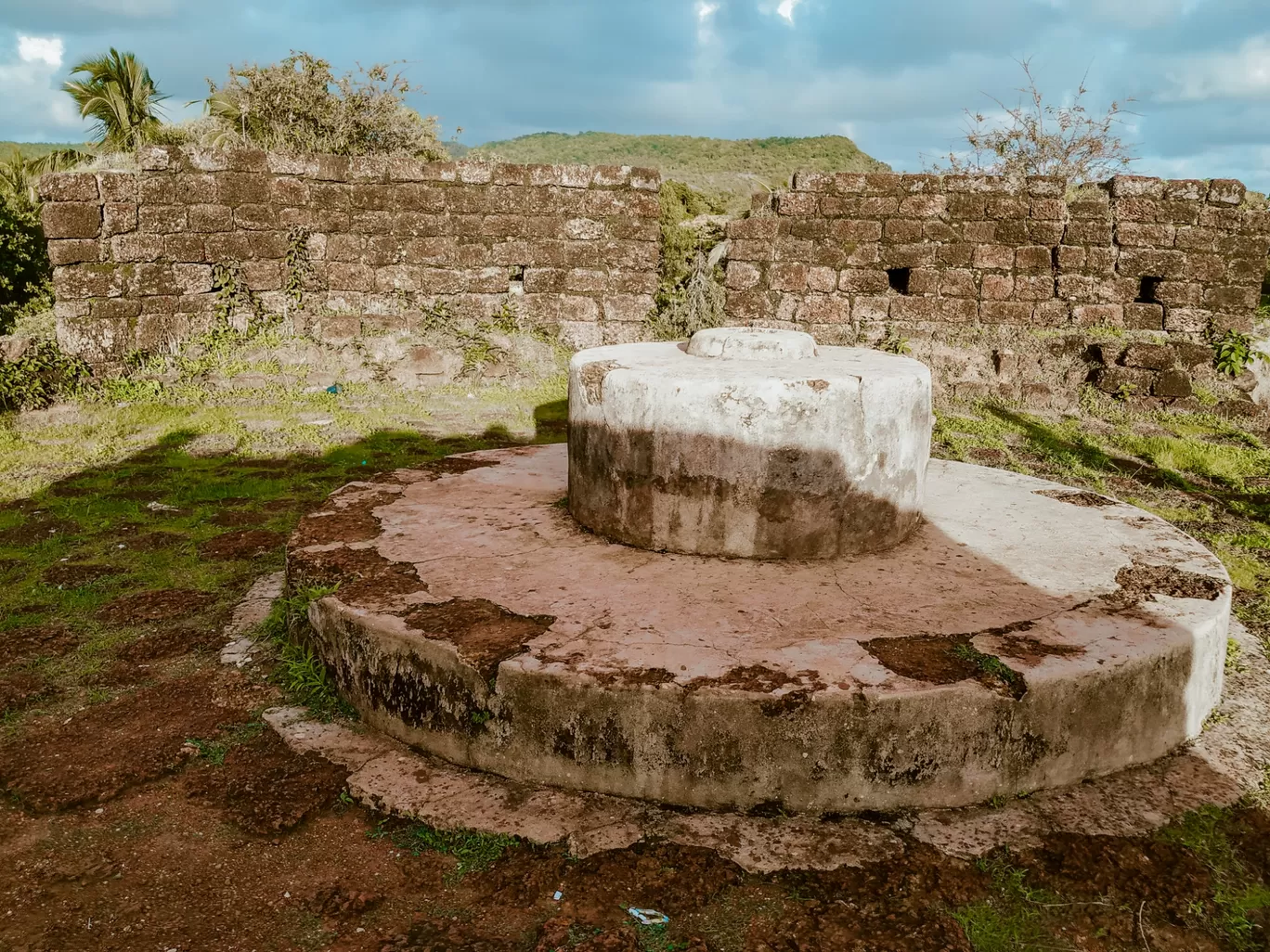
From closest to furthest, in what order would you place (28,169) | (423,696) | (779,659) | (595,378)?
1. (779,659)
2. (423,696)
3. (595,378)
4. (28,169)

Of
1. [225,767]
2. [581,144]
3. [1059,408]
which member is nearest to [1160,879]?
[225,767]

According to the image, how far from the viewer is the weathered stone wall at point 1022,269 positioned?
7.31 meters

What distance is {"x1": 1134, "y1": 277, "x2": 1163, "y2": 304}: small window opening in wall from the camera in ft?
24.6

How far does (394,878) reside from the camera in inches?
79.2

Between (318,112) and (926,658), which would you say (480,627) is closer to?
(926,658)

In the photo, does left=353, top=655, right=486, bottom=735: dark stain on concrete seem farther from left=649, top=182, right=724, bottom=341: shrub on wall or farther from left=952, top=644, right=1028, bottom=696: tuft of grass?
left=649, top=182, right=724, bottom=341: shrub on wall

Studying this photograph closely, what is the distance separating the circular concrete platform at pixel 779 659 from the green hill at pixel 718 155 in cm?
1813

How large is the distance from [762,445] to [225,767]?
182 centimetres

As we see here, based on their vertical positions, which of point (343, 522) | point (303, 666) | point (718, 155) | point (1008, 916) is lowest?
point (1008, 916)

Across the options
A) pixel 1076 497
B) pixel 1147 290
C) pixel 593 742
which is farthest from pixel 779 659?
pixel 1147 290

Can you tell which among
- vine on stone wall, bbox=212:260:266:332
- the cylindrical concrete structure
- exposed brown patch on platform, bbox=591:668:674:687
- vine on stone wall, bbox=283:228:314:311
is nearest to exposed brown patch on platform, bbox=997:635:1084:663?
the cylindrical concrete structure

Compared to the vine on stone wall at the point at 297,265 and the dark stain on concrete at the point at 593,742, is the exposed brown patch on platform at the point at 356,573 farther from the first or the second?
the vine on stone wall at the point at 297,265

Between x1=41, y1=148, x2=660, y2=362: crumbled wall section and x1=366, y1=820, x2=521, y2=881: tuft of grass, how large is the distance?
605 cm

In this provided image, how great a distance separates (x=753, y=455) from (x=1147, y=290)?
6301 mm
